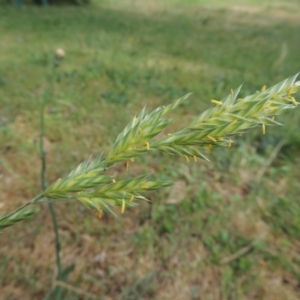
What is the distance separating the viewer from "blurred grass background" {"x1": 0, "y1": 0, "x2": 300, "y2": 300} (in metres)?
1.48

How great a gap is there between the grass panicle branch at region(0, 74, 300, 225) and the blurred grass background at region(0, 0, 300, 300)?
95cm

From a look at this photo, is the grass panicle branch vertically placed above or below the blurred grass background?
above

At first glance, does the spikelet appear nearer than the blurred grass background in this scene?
Yes

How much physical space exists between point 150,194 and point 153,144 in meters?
1.51

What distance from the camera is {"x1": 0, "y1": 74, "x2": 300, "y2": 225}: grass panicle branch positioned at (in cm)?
31

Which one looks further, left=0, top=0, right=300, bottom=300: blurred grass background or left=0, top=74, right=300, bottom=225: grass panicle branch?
left=0, top=0, right=300, bottom=300: blurred grass background

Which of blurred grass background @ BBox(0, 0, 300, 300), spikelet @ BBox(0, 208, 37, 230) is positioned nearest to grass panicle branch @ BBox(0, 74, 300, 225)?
spikelet @ BBox(0, 208, 37, 230)

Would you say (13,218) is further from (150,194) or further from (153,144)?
(150,194)

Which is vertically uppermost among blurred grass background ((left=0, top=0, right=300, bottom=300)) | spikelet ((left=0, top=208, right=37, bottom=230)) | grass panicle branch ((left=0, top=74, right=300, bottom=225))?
grass panicle branch ((left=0, top=74, right=300, bottom=225))

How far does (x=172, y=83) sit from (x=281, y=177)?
1.38 metres

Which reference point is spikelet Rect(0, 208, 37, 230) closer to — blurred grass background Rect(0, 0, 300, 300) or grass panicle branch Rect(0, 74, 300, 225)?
grass panicle branch Rect(0, 74, 300, 225)

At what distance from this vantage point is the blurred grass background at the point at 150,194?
4.86 feet

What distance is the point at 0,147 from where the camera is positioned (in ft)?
6.84

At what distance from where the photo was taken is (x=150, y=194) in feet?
5.95
